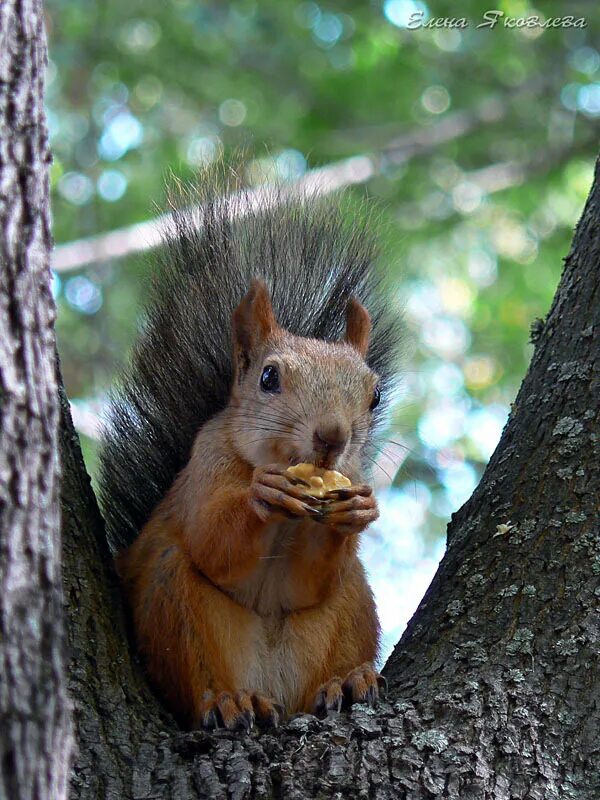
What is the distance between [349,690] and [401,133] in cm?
594

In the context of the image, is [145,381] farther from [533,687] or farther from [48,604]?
[48,604]

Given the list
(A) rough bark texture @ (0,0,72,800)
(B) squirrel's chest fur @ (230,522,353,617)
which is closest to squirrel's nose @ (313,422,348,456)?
(B) squirrel's chest fur @ (230,522,353,617)

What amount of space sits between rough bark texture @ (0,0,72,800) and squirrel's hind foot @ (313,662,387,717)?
121 cm

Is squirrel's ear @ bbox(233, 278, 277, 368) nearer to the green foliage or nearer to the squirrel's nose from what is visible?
the squirrel's nose

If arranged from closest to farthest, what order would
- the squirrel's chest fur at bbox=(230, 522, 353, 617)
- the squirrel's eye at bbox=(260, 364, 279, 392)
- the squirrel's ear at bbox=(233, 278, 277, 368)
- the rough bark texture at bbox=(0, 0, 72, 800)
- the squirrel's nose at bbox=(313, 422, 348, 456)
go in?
the rough bark texture at bbox=(0, 0, 72, 800) → the squirrel's nose at bbox=(313, 422, 348, 456) → the squirrel's chest fur at bbox=(230, 522, 353, 617) → the squirrel's eye at bbox=(260, 364, 279, 392) → the squirrel's ear at bbox=(233, 278, 277, 368)

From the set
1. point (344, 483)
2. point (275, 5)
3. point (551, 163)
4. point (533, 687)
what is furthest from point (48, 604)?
point (275, 5)

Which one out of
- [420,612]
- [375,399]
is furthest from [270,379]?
[420,612]

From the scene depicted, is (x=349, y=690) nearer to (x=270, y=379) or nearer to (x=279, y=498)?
(x=279, y=498)

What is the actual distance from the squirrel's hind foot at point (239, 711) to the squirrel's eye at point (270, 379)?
81 centimetres

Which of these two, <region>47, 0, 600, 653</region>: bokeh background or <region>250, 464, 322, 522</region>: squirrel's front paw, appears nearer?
<region>250, 464, 322, 522</region>: squirrel's front paw

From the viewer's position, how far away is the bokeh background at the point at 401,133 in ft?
24.6

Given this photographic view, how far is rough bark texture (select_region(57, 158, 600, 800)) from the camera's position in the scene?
200cm

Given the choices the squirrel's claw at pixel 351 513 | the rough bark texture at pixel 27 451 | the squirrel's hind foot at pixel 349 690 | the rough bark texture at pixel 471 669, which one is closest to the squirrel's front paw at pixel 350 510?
Result: the squirrel's claw at pixel 351 513

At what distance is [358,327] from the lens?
10.7 ft
